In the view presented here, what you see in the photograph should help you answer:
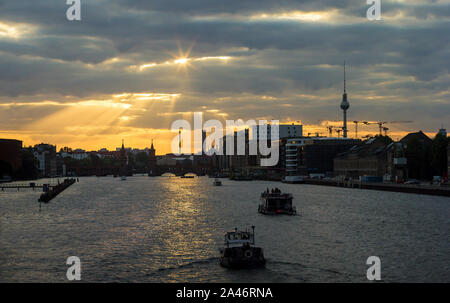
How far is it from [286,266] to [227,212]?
51.3 metres

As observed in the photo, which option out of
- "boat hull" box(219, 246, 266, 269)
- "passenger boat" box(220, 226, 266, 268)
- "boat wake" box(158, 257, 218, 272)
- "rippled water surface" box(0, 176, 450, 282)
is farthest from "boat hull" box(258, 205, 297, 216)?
"boat hull" box(219, 246, 266, 269)

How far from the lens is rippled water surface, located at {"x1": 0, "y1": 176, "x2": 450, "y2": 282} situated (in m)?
45.6

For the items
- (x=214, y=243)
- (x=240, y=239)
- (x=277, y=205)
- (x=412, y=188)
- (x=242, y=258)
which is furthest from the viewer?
(x=412, y=188)

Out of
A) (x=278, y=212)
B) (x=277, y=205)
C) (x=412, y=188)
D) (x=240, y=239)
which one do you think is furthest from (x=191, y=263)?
(x=412, y=188)

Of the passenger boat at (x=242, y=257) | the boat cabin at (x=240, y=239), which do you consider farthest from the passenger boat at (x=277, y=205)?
the passenger boat at (x=242, y=257)

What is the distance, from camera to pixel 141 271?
46.9 metres

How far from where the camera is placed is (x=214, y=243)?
61.1 metres

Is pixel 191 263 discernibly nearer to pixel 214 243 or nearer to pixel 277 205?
pixel 214 243

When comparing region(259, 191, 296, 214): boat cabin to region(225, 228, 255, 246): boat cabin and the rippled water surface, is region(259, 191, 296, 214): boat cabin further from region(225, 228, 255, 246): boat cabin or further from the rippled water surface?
region(225, 228, 255, 246): boat cabin
